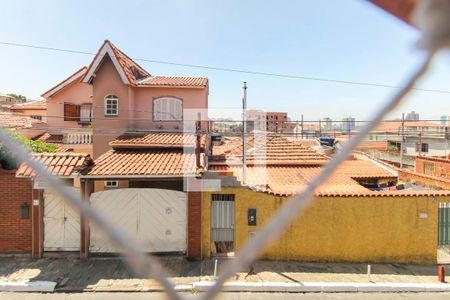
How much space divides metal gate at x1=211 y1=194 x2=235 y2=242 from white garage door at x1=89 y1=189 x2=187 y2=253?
912 millimetres

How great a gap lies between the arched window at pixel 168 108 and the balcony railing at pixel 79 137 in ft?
11.4

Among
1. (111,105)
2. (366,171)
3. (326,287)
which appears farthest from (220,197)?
(366,171)

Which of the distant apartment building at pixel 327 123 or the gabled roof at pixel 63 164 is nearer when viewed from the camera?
the gabled roof at pixel 63 164

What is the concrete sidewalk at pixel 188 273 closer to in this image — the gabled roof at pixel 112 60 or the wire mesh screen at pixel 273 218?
the wire mesh screen at pixel 273 218

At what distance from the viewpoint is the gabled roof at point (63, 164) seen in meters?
9.37

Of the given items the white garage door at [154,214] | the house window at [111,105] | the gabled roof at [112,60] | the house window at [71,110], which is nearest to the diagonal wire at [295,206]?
the white garage door at [154,214]

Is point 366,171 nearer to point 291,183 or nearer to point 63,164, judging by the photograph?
point 291,183

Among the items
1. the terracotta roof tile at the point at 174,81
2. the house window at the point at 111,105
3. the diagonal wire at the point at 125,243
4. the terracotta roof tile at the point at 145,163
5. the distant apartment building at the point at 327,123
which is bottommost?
the terracotta roof tile at the point at 145,163

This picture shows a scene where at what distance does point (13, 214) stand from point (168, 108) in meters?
8.17

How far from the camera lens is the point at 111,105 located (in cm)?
1484

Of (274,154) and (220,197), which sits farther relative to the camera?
(274,154)

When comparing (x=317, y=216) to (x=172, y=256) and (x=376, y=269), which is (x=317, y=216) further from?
(x=172, y=256)

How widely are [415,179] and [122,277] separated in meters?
14.9

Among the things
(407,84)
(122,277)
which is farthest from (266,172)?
(407,84)
